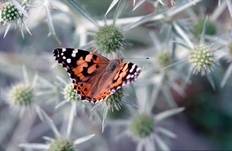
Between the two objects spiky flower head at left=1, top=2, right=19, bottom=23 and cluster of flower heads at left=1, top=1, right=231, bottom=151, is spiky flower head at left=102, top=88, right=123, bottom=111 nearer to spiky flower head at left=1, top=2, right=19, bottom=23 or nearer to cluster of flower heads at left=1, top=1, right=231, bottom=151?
cluster of flower heads at left=1, top=1, right=231, bottom=151

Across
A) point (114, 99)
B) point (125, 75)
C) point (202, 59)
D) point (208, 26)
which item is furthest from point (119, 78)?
point (208, 26)

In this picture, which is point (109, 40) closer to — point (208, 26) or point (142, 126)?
point (142, 126)

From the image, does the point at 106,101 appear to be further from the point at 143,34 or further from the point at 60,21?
the point at 143,34

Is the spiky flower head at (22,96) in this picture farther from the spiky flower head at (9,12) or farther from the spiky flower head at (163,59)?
the spiky flower head at (163,59)

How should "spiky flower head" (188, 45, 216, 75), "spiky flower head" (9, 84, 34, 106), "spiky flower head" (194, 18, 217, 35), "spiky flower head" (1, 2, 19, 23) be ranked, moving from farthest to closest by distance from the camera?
"spiky flower head" (194, 18, 217, 35) < "spiky flower head" (9, 84, 34, 106) < "spiky flower head" (188, 45, 216, 75) < "spiky flower head" (1, 2, 19, 23)

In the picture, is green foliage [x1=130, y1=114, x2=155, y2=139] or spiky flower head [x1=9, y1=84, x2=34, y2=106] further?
green foliage [x1=130, y1=114, x2=155, y2=139]

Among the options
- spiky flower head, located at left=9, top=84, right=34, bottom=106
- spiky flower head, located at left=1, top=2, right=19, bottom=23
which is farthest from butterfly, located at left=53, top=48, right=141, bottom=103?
spiky flower head, located at left=9, top=84, right=34, bottom=106

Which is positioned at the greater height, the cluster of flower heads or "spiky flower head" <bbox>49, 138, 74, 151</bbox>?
the cluster of flower heads
